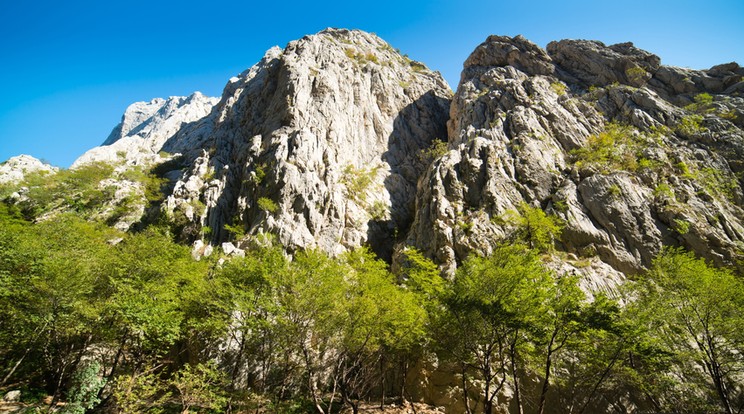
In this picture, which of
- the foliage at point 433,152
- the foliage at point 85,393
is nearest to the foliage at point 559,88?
the foliage at point 433,152

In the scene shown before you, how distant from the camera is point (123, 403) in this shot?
11.3 meters

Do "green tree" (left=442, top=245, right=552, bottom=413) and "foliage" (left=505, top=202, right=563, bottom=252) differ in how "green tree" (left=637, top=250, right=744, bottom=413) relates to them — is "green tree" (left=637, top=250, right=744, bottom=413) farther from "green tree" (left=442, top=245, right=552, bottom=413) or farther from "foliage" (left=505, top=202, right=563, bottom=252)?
"foliage" (left=505, top=202, right=563, bottom=252)

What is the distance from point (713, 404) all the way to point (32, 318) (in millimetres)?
34843

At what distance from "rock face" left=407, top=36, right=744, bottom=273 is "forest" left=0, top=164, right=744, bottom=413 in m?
10.5

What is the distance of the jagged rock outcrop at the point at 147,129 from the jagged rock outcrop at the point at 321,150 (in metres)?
14.2

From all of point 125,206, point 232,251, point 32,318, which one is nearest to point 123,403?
point 32,318

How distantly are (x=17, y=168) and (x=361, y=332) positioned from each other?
2996 inches

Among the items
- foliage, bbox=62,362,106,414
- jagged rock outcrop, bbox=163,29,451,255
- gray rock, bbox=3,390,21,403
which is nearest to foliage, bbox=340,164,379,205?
jagged rock outcrop, bbox=163,29,451,255

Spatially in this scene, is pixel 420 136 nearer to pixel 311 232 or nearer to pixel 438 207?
pixel 438 207

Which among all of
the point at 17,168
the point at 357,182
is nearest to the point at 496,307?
the point at 357,182

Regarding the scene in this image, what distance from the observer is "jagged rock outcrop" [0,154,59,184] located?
48975mm

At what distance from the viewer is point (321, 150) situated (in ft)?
144

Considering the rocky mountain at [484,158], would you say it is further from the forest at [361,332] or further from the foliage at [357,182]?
the forest at [361,332]

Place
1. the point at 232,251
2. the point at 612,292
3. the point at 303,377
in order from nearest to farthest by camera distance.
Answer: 1. the point at 303,377
2. the point at 612,292
3. the point at 232,251
